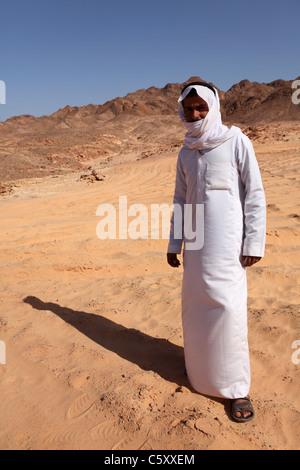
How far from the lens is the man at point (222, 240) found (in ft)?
5.94

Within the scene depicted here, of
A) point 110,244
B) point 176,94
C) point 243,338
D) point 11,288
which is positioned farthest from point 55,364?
point 176,94

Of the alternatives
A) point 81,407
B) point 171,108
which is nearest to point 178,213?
point 81,407

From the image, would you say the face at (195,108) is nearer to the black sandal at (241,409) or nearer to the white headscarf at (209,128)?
the white headscarf at (209,128)

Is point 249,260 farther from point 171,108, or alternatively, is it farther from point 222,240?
point 171,108

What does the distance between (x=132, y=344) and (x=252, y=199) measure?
4.32ft

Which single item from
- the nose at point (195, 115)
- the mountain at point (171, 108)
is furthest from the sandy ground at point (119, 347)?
the mountain at point (171, 108)

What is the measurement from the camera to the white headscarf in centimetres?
180

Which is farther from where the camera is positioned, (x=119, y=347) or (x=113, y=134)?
(x=113, y=134)

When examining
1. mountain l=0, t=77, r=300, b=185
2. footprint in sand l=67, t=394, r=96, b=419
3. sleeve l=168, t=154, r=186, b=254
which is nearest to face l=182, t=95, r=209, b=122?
sleeve l=168, t=154, r=186, b=254

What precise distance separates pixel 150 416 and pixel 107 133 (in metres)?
24.8

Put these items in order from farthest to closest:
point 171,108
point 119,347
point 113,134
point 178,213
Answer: point 171,108, point 113,134, point 119,347, point 178,213

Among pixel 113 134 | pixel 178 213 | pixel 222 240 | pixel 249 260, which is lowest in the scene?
pixel 249 260

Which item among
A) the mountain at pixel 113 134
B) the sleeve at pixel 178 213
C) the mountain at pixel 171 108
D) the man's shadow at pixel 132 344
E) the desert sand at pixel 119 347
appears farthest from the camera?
the mountain at pixel 171 108

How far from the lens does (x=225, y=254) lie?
1.84 metres
